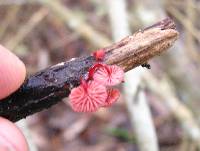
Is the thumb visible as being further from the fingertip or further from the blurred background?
the blurred background

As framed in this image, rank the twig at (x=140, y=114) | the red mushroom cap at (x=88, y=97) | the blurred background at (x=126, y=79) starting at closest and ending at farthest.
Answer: the red mushroom cap at (x=88, y=97), the twig at (x=140, y=114), the blurred background at (x=126, y=79)

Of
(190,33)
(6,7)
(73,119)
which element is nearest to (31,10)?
(6,7)

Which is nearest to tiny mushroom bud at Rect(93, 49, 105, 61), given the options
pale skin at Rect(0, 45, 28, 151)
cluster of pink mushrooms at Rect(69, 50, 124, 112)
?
cluster of pink mushrooms at Rect(69, 50, 124, 112)

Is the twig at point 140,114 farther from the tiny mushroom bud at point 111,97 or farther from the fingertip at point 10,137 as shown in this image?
the fingertip at point 10,137

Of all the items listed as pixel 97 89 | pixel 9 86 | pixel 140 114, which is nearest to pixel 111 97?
pixel 97 89

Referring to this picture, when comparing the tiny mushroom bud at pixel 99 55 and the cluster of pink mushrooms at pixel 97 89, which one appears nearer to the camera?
the cluster of pink mushrooms at pixel 97 89

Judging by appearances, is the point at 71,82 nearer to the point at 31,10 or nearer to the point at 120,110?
the point at 120,110

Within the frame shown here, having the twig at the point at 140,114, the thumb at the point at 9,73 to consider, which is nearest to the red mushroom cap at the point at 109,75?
the thumb at the point at 9,73
